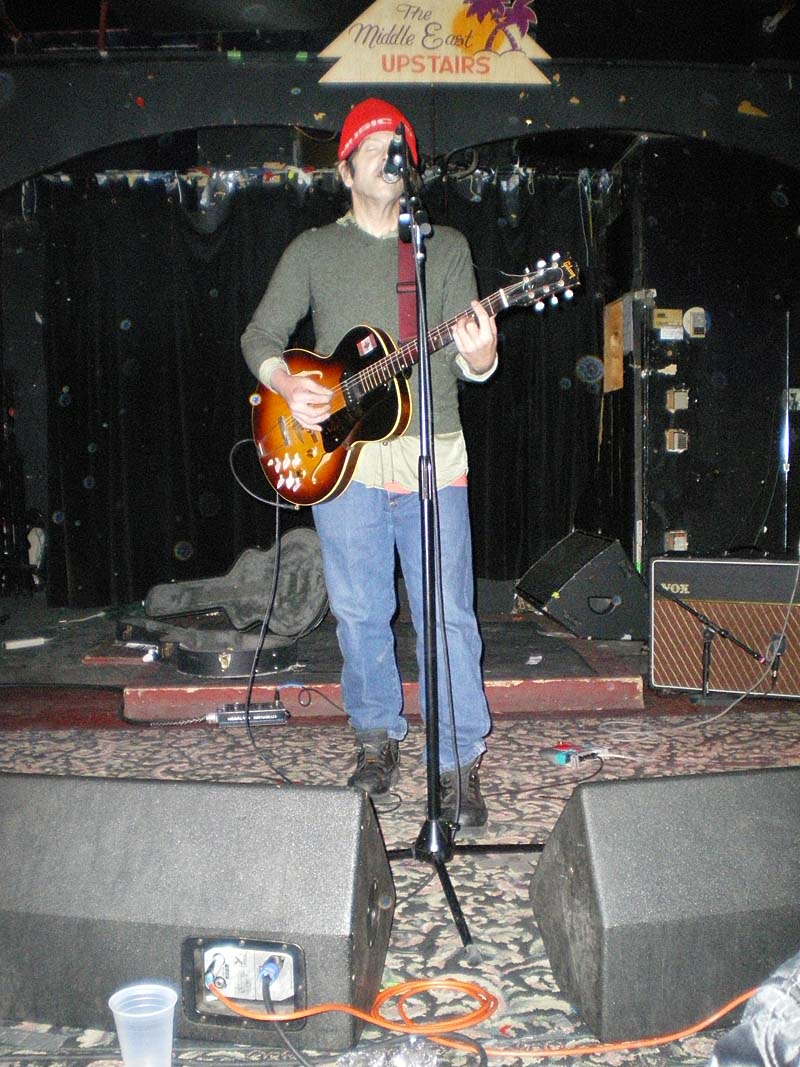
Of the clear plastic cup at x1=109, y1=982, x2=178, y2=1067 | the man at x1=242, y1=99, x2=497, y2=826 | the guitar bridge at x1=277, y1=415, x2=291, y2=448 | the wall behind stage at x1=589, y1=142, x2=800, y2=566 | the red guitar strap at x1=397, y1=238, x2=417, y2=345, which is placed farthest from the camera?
the wall behind stage at x1=589, y1=142, x2=800, y2=566

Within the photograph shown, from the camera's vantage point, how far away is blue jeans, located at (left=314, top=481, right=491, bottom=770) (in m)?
2.04

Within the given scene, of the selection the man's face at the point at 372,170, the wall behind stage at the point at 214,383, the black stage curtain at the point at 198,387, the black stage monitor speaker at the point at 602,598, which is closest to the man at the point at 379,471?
the man's face at the point at 372,170

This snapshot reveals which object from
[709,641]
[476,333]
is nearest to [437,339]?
[476,333]

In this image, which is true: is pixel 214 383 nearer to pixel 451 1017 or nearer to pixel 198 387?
pixel 198 387

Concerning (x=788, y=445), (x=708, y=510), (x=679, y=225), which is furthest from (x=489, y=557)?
(x=679, y=225)

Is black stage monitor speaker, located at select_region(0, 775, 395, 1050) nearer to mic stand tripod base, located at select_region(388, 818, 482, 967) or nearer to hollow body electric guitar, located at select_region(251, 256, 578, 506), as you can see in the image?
mic stand tripod base, located at select_region(388, 818, 482, 967)

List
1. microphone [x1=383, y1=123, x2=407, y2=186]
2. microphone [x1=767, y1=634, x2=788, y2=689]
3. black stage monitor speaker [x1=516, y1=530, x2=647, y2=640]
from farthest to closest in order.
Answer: black stage monitor speaker [x1=516, y1=530, x2=647, y2=640] → microphone [x1=767, y1=634, x2=788, y2=689] → microphone [x1=383, y1=123, x2=407, y2=186]

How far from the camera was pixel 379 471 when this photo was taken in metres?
2.10

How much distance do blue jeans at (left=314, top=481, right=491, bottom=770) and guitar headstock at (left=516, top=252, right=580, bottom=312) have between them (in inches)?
19.4

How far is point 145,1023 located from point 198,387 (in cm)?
522

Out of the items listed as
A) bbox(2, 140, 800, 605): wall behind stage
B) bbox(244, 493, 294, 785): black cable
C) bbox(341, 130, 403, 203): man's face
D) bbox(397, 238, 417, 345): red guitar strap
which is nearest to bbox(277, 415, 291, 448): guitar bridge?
bbox(244, 493, 294, 785): black cable

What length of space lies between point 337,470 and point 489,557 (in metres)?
3.96

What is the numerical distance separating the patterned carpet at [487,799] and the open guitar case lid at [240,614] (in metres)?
0.41

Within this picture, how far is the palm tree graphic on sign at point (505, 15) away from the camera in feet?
11.8
